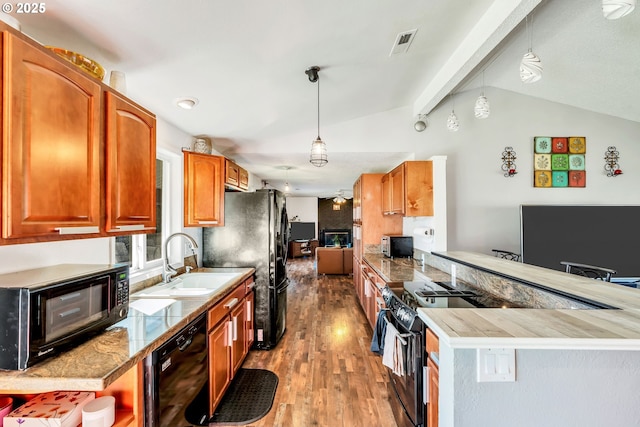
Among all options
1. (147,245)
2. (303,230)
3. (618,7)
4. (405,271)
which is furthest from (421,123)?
(303,230)

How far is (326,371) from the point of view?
268cm

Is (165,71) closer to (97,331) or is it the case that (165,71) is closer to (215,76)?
(215,76)

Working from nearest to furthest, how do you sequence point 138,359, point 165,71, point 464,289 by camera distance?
point 138,359 → point 165,71 → point 464,289

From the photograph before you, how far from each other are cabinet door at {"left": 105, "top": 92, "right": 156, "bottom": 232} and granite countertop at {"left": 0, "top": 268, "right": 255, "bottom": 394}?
48 cm

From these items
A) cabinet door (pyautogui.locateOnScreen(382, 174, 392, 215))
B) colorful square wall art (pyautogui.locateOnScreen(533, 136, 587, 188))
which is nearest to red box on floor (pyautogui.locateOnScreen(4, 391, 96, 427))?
cabinet door (pyautogui.locateOnScreen(382, 174, 392, 215))

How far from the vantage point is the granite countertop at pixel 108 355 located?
3.13 feet

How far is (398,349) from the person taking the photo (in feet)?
5.89

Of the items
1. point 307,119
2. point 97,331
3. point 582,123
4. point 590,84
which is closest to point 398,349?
point 97,331

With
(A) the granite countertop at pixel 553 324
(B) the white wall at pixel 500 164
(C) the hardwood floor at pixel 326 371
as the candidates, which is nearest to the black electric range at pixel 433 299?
(A) the granite countertop at pixel 553 324

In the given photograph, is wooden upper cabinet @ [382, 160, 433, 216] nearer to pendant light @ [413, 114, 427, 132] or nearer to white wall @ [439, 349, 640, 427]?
pendant light @ [413, 114, 427, 132]

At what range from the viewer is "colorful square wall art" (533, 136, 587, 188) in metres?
3.74

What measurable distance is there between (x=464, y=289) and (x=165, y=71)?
252 centimetres

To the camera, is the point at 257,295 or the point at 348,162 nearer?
the point at 257,295

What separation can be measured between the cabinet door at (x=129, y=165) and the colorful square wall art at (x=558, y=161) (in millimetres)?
4335
